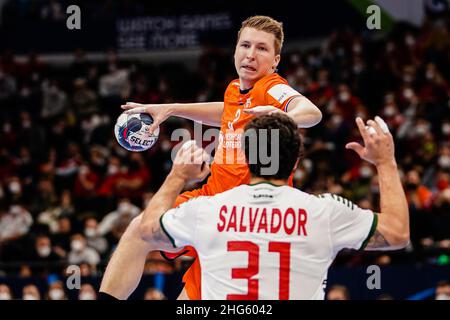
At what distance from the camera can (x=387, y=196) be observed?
5.36m

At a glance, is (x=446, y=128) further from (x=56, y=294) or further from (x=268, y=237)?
(x=268, y=237)

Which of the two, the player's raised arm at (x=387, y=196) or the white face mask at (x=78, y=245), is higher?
the player's raised arm at (x=387, y=196)

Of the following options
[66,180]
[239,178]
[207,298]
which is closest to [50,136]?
[66,180]

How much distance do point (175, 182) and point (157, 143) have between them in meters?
15.8

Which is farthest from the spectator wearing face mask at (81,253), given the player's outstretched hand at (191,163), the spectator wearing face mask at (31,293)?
the player's outstretched hand at (191,163)

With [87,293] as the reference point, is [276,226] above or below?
above

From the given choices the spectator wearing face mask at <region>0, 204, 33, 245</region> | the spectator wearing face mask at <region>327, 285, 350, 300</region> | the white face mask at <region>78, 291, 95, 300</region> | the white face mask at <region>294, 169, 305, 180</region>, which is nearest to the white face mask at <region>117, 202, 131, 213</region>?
the spectator wearing face mask at <region>0, 204, 33, 245</region>

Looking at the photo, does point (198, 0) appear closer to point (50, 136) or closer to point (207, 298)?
point (50, 136)

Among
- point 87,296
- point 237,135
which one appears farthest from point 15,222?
point 237,135

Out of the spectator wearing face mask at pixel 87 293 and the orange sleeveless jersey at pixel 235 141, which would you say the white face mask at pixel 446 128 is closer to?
the spectator wearing face mask at pixel 87 293

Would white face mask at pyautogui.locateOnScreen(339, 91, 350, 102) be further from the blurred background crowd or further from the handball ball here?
the handball ball

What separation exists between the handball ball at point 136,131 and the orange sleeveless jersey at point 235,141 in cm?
60

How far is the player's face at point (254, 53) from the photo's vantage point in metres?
7.32

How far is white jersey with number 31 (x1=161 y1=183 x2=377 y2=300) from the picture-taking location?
5.24 metres
